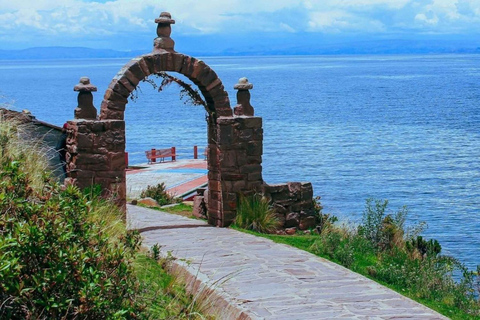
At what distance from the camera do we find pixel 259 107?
85250mm

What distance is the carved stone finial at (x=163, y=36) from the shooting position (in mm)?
14969

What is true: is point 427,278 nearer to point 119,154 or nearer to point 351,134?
point 119,154

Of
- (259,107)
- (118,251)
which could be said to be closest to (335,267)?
(118,251)

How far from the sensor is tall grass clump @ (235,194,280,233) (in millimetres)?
15359

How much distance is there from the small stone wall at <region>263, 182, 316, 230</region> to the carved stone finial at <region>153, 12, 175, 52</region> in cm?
346

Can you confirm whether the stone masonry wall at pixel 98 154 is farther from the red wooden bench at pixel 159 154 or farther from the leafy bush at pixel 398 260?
the red wooden bench at pixel 159 154

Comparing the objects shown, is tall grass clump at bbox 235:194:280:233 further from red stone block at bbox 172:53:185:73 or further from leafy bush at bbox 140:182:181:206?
leafy bush at bbox 140:182:181:206

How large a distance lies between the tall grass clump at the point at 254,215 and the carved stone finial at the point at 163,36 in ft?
11.0

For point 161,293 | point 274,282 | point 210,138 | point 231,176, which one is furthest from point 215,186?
point 161,293

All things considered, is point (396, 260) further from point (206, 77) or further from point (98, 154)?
point (98, 154)

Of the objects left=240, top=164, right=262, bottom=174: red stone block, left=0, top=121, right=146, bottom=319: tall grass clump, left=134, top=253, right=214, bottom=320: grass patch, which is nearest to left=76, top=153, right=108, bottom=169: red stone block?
left=240, top=164, right=262, bottom=174: red stone block

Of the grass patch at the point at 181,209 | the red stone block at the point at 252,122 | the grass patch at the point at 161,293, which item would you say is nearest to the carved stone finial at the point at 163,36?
the red stone block at the point at 252,122

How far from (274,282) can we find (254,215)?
4737mm

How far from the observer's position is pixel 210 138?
620 inches
